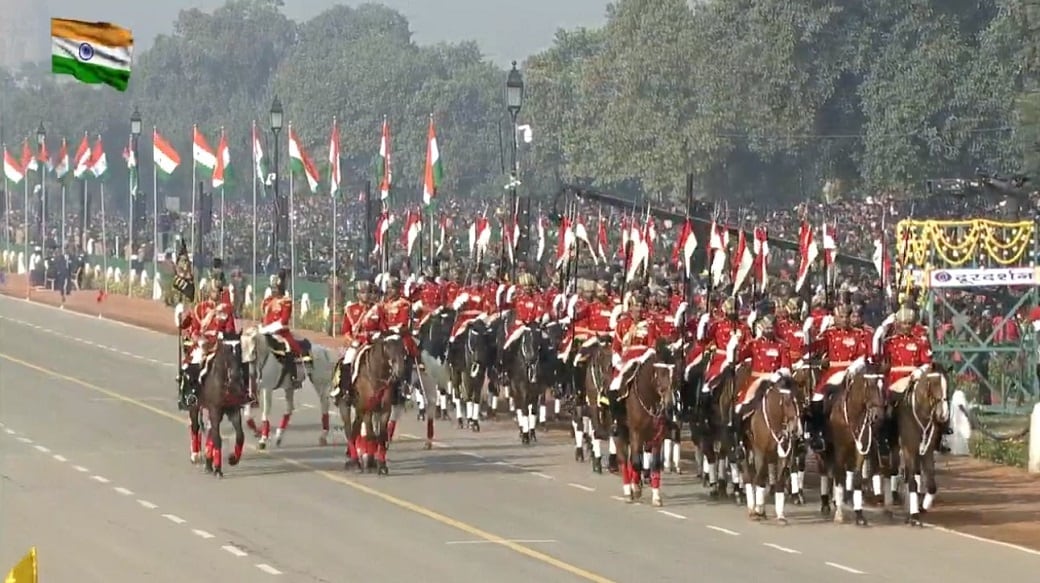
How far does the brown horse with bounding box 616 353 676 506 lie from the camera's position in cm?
2834

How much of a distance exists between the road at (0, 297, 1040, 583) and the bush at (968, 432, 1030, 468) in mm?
5075

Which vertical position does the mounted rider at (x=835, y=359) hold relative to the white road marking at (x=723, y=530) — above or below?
above

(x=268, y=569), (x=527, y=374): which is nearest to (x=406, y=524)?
(x=268, y=569)

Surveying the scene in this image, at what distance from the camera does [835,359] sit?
90.9 feet

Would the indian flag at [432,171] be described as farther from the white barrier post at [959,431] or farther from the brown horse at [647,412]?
the brown horse at [647,412]

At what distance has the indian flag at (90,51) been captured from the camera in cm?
1923

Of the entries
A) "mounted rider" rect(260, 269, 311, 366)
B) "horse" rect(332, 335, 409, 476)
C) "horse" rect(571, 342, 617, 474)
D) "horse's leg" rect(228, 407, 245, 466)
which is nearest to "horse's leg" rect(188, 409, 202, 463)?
"horse's leg" rect(228, 407, 245, 466)

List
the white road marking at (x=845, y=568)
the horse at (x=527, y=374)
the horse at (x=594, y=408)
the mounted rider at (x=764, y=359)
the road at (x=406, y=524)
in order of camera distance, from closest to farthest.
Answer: the white road marking at (x=845, y=568) → the road at (x=406, y=524) → the mounted rider at (x=764, y=359) → the horse at (x=594, y=408) → the horse at (x=527, y=374)

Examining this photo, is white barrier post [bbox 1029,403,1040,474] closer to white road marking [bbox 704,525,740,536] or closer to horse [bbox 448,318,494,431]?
white road marking [bbox 704,525,740,536]

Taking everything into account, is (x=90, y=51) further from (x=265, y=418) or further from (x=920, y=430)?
Answer: (x=265, y=418)

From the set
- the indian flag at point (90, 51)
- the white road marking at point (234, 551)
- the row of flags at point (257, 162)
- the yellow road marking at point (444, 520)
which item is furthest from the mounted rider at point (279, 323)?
the row of flags at point (257, 162)

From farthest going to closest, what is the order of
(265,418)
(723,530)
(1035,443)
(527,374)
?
(527,374) → (265,418) → (1035,443) → (723,530)

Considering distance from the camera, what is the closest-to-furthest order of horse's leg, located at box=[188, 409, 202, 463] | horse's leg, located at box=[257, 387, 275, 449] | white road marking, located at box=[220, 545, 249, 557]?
white road marking, located at box=[220, 545, 249, 557] → horse's leg, located at box=[188, 409, 202, 463] → horse's leg, located at box=[257, 387, 275, 449]

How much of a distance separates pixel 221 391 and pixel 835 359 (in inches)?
309
